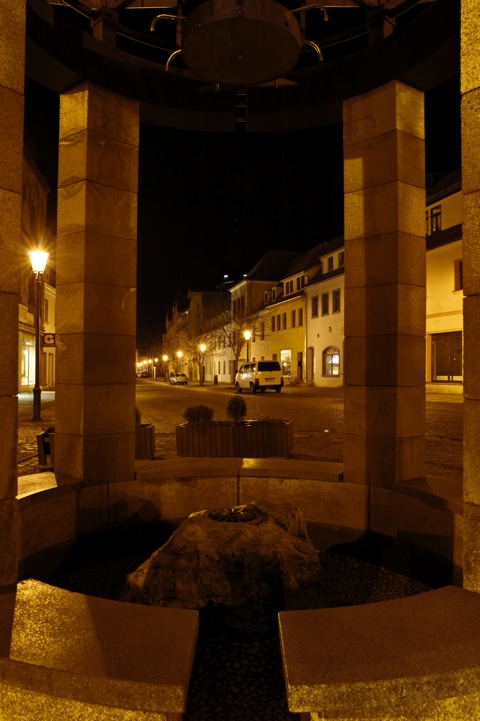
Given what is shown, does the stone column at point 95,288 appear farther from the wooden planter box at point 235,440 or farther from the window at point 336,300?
the window at point 336,300

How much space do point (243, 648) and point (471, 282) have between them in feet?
9.49

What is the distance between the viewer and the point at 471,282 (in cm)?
293

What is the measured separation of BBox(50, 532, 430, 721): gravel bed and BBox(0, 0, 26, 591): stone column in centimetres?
138

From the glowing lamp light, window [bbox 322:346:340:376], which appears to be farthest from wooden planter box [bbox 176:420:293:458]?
window [bbox 322:346:340:376]

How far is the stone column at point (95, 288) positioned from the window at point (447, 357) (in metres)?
24.4

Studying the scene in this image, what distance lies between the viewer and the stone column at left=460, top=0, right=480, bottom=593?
2.90 meters

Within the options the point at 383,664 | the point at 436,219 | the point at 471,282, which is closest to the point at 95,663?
the point at 383,664

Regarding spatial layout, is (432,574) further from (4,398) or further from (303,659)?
(4,398)

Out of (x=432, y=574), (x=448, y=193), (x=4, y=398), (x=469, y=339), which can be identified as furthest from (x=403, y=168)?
(x=448, y=193)

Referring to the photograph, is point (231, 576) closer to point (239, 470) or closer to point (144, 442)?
point (239, 470)

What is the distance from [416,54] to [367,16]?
1075mm

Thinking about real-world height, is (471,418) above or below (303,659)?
above

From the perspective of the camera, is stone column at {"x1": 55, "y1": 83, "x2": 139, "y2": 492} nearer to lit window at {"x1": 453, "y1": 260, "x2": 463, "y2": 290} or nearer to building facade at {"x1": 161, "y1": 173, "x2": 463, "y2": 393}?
building facade at {"x1": 161, "y1": 173, "x2": 463, "y2": 393}

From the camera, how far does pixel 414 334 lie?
18.5 ft
